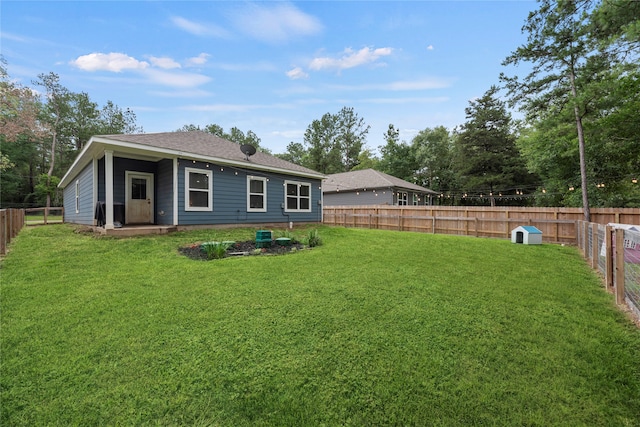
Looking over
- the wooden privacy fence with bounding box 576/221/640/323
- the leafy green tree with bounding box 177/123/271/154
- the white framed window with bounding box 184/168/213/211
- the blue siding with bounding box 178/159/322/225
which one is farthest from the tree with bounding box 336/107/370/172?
the wooden privacy fence with bounding box 576/221/640/323

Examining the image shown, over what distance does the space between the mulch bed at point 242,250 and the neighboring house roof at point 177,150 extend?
3.37 meters

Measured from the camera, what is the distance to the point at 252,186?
10125 mm

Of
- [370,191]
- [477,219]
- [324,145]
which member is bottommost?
[477,219]

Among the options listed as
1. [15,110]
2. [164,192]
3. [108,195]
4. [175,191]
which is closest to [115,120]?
[15,110]

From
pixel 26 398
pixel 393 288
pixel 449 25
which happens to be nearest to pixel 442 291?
pixel 393 288

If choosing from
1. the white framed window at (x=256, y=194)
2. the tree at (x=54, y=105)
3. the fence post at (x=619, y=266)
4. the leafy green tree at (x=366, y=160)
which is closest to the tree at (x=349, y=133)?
the leafy green tree at (x=366, y=160)

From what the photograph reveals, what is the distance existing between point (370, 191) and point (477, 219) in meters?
8.48

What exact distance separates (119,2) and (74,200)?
380 inches

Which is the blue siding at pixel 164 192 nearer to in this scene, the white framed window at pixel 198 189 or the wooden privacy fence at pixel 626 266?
the white framed window at pixel 198 189

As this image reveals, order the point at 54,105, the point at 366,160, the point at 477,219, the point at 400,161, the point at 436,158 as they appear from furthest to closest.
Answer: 1. the point at 366,160
2. the point at 400,161
3. the point at 436,158
4. the point at 54,105
5. the point at 477,219

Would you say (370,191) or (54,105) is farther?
(54,105)

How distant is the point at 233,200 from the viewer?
9.55 metres

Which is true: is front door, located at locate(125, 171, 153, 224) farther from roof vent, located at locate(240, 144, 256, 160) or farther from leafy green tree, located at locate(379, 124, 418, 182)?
leafy green tree, located at locate(379, 124, 418, 182)

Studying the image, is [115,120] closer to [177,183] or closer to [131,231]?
[177,183]
